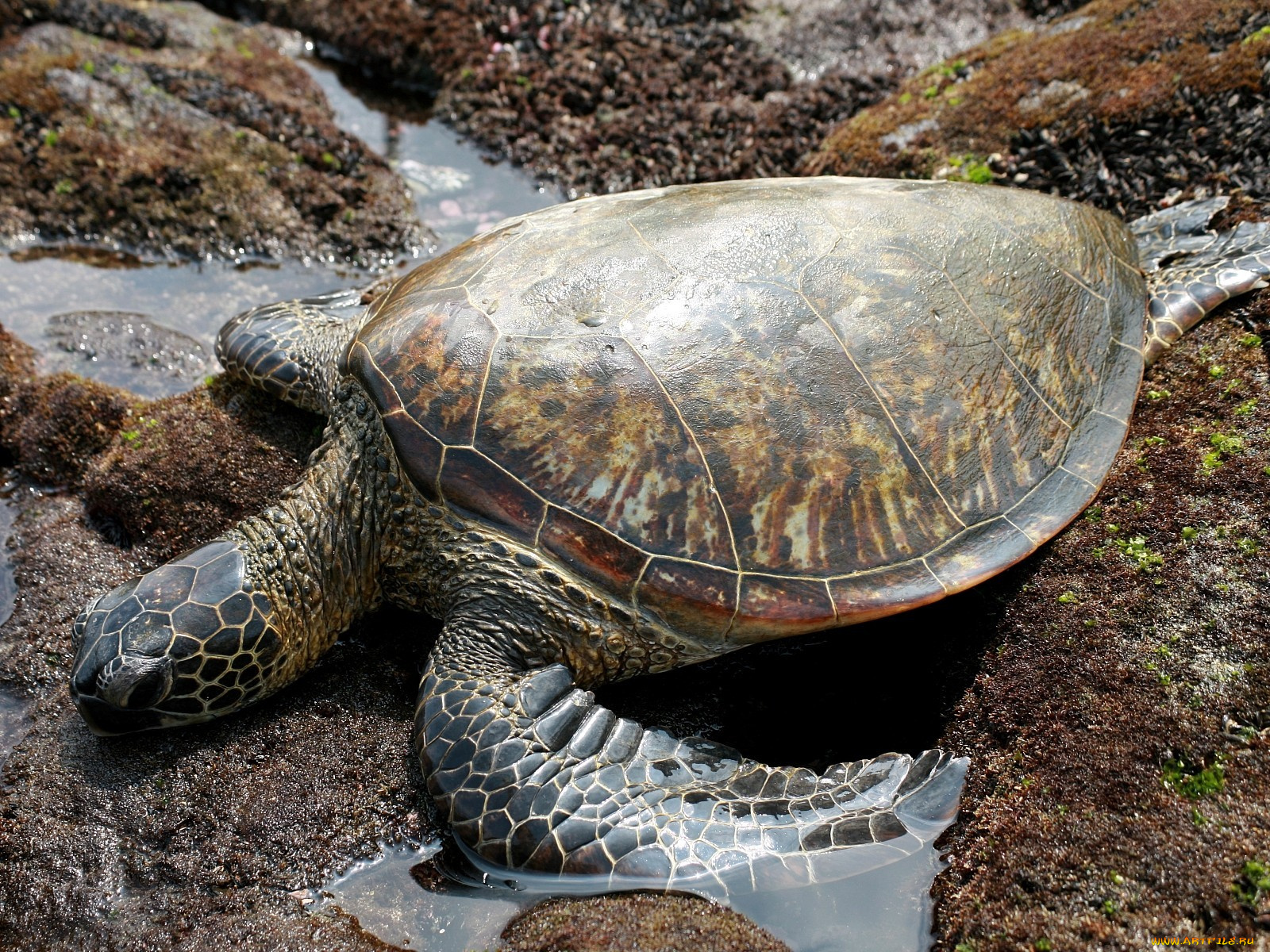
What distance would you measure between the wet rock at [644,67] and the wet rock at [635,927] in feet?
16.6

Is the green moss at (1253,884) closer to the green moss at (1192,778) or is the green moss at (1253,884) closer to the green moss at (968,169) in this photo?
the green moss at (1192,778)

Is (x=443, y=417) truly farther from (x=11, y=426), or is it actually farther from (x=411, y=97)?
(x=411, y=97)

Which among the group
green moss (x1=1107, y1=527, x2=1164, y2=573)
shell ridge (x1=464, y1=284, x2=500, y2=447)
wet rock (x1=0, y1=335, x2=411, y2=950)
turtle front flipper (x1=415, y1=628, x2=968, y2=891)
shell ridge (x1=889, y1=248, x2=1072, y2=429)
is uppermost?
shell ridge (x1=889, y1=248, x2=1072, y2=429)

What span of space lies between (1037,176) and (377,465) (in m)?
4.38

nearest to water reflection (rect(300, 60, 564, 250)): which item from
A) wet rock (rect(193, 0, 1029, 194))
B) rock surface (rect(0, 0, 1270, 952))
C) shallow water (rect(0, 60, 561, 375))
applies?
shallow water (rect(0, 60, 561, 375))

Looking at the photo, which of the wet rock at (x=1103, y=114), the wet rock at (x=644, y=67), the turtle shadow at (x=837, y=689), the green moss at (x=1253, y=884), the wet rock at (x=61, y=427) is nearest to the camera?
the green moss at (x=1253, y=884)

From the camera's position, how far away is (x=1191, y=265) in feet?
14.2

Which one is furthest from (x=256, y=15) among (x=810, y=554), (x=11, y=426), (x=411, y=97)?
(x=810, y=554)

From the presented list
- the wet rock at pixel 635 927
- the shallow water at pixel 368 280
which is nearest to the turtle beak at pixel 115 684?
the shallow water at pixel 368 280

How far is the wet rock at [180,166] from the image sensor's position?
596 cm

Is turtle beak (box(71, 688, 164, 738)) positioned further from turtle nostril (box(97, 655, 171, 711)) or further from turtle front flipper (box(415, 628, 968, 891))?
turtle front flipper (box(415, 628, 968, 891))

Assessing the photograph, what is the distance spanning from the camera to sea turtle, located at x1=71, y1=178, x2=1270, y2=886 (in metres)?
3.06

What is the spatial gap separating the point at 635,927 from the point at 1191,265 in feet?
13.4

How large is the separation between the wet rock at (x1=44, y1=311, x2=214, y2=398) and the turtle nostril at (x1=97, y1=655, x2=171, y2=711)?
2277mm
